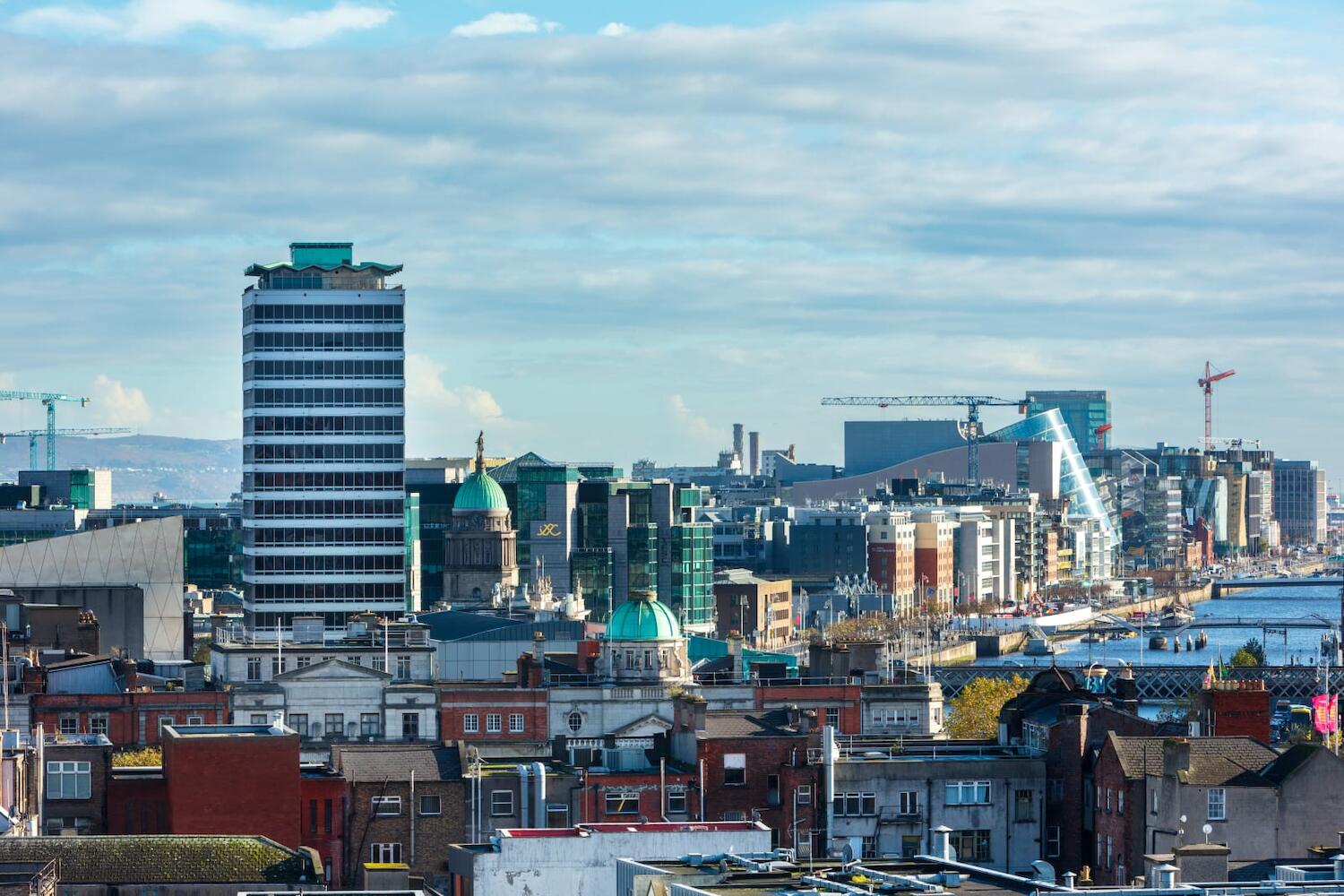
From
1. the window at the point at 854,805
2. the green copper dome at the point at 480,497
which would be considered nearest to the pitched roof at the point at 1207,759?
the window at the point at 854,805

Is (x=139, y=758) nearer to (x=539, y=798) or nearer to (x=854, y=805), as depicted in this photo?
(x=539, y=798)

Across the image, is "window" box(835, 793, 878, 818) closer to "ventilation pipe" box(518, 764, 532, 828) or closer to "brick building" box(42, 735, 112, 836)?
"ventilation pipe" box(518, 764, 532, 828)

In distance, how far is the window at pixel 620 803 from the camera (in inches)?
2643

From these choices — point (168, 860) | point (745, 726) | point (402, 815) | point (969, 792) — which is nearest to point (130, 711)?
point (745, 726)

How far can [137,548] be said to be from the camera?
131750 millimetres

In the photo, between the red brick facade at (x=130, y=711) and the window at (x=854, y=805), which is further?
the red brick facade at (x=130, y=711)

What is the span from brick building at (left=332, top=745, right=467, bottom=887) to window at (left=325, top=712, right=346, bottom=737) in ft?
78.4

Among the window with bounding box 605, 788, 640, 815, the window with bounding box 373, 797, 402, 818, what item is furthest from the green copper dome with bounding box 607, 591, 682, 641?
the window with bounding box 373, 797, 402, 818

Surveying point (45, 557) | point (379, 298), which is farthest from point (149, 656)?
point (379, 298)

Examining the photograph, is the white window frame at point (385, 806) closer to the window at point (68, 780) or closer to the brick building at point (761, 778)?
the window at point (68, 780)

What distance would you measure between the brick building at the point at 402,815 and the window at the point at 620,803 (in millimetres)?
3422

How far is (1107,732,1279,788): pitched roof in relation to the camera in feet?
196

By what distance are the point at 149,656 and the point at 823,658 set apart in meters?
40.0

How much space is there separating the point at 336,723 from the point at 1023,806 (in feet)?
97.4
